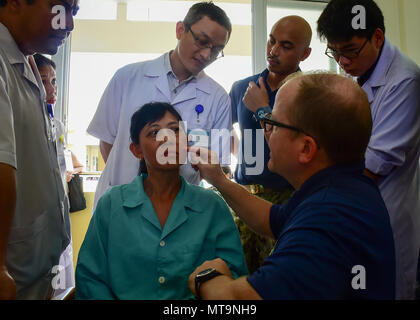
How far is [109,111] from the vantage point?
4.92ft

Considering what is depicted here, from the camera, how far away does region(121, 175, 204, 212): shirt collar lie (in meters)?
1.12

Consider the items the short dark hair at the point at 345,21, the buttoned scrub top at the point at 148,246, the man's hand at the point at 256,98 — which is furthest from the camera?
the man's hand at the point at 256,98

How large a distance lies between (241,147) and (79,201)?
171 centimetres

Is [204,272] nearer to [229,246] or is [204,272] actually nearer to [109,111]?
[229,246]

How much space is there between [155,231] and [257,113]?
716 mm

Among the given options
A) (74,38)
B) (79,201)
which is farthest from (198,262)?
(74,38)

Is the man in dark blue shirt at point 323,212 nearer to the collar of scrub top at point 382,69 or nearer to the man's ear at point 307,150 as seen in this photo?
the man's ear at point 307,150

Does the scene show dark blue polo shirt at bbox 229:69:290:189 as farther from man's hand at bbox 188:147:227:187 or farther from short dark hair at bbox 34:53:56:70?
short dark hair at bbox 34:53:56:70

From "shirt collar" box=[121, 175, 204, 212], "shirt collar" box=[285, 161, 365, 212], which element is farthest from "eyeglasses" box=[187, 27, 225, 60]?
"shirt collar" box=[285, 161, 365, 212]

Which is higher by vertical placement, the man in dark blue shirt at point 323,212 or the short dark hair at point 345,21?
the short dark hair at point 345,21

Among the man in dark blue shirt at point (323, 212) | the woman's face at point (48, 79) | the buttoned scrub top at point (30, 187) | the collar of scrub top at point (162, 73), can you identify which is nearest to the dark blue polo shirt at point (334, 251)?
the man in dark blue shirt at point (323, 212)

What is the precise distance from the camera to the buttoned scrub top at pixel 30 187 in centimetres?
88

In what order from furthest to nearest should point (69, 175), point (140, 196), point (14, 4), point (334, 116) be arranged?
point (69, 175), point (140, 196), point (14, 4), point (334, 116)

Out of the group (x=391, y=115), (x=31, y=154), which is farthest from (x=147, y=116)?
(x=391, y=115)
